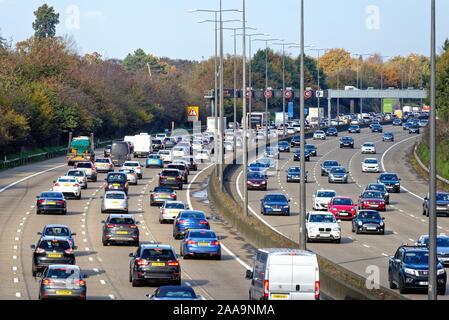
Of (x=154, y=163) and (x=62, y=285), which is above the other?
(x=62, y=285)

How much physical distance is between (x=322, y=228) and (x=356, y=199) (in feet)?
74.5

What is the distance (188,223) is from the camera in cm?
5478

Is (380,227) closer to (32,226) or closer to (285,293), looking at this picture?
(32,226)

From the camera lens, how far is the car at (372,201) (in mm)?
71062

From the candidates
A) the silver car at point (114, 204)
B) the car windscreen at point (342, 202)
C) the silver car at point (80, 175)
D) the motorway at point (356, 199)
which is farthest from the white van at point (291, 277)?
the silver car at point (80, 175)

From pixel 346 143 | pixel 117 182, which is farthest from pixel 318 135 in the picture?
pixel 117 182

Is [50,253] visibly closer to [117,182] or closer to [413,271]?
[413,271]

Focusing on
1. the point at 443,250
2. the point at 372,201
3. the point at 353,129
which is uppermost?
the point at 443,250

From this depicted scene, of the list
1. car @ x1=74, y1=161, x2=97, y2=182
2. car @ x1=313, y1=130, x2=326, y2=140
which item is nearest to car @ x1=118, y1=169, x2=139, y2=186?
car @ x1=74, y1=161, x2=97, y2=182

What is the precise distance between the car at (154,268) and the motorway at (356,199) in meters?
7.02

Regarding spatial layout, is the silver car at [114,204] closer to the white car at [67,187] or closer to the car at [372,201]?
the white car at [67,187]
